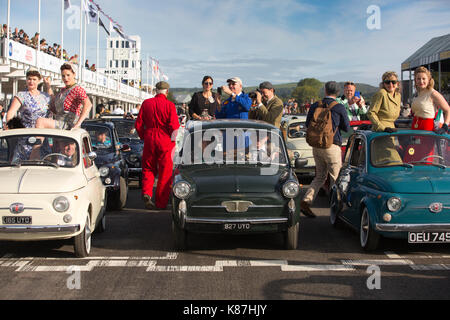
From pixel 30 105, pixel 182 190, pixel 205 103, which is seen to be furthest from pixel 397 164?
pixel 205 103

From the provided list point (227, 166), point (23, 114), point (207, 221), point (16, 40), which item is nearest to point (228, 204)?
point (207, 221)

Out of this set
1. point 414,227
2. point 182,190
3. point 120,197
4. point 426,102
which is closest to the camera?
point 414,227

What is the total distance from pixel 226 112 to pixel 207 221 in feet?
16.2

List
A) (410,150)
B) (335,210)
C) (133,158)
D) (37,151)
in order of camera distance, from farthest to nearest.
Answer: (133,158), (335,210), (410,150), (37,151)

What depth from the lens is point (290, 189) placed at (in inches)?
307

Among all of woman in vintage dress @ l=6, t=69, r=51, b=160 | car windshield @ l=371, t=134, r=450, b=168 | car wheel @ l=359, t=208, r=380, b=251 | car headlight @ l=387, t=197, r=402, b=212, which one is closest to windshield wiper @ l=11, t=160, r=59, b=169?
woman in vintage dress @ l=6, t=69, r=51, b=160

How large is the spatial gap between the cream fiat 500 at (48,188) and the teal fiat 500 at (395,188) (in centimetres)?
341

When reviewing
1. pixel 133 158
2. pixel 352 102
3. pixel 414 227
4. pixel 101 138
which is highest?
pixel 352 102

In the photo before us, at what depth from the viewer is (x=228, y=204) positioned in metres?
7.62

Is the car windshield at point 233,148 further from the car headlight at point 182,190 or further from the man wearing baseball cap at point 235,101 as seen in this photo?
the man wearing baseball cap at point 235,101

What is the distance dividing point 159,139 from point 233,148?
2755 mm

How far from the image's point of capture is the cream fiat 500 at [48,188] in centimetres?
705

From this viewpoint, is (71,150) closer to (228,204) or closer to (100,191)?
(100,191)

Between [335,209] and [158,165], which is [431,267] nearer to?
[335,209]
